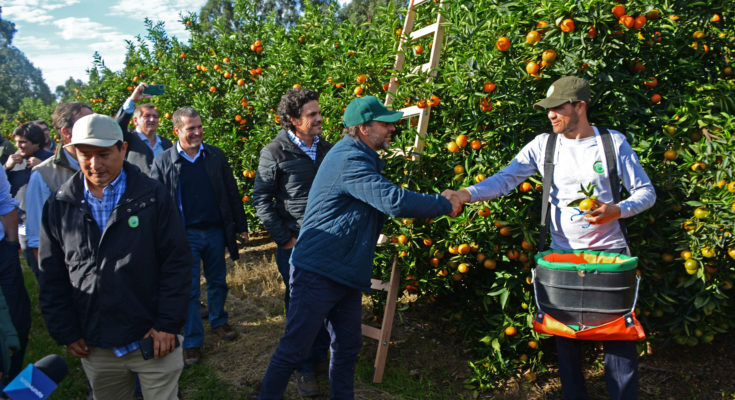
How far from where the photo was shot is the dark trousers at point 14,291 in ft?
9.82

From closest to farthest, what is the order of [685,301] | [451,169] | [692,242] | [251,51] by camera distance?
[692,242] → [685,301] → [451,169] → [251,51]

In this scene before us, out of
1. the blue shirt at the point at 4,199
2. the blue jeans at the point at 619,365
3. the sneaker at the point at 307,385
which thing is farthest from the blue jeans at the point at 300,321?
the blue shirt at the point at 4,199

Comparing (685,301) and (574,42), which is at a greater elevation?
(574,42)

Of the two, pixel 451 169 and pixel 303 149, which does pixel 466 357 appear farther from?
pixel 303 149

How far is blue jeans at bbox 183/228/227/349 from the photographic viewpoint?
→ 384 cm

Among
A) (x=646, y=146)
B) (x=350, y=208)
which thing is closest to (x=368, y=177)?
(x=350, y=208)

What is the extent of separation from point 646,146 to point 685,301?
0.99 metres

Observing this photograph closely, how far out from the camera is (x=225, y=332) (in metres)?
4.21

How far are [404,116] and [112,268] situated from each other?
206 centimetres

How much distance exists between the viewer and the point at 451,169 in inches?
129

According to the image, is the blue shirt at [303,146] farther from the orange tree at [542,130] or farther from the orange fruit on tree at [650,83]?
the orange fruit on tree at [650,83]

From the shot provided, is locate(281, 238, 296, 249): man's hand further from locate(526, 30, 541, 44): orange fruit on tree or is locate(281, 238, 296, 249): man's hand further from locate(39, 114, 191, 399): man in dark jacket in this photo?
locate(526, 30, 541, 44): orange fruit on tree

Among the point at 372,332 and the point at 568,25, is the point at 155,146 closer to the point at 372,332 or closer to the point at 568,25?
the point at 372,332

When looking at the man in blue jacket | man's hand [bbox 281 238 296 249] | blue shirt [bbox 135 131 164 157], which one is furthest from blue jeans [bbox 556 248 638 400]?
blue shirt [bbox 135 131 164 157]
